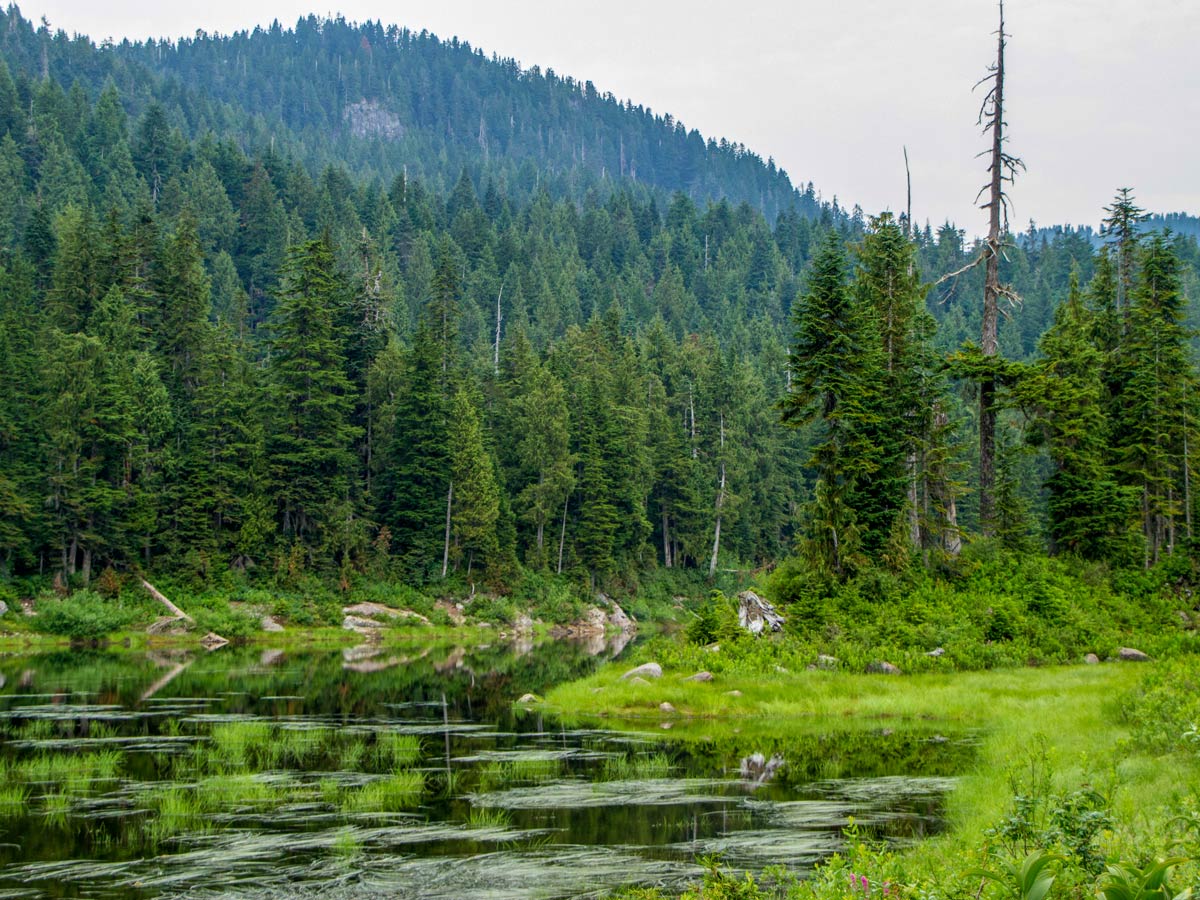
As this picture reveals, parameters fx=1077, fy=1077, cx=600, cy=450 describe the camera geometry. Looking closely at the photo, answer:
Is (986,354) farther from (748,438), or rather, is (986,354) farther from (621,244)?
(621,244)

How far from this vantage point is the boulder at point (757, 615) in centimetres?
4041

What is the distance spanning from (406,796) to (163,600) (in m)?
51.2

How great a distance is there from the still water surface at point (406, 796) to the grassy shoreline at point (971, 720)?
3.56 ft

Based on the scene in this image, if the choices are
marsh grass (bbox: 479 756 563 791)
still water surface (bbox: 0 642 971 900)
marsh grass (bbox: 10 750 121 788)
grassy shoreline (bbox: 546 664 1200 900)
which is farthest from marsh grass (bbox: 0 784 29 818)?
grassy shoreline (bbox: 546 664 1200 900)

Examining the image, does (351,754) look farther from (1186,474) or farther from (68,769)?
(1186,474)

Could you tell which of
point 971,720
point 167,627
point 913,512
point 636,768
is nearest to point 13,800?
point 636,768

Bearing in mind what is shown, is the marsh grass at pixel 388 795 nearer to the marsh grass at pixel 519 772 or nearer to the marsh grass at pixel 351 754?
the marsh grass at pixel 519 772

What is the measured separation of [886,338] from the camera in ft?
162

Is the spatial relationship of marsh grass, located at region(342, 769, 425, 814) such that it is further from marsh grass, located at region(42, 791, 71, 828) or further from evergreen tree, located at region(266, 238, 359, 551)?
evergreen tree, located at region(266, 238, 359, 551)

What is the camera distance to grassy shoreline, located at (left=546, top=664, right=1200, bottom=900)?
1414cm

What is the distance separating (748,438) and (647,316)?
165 feet

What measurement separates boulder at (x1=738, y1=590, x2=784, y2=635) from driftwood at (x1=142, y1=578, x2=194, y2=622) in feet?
121

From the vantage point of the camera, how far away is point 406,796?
20672 millimetres

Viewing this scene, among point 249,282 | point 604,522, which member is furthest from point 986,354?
point 249,282
